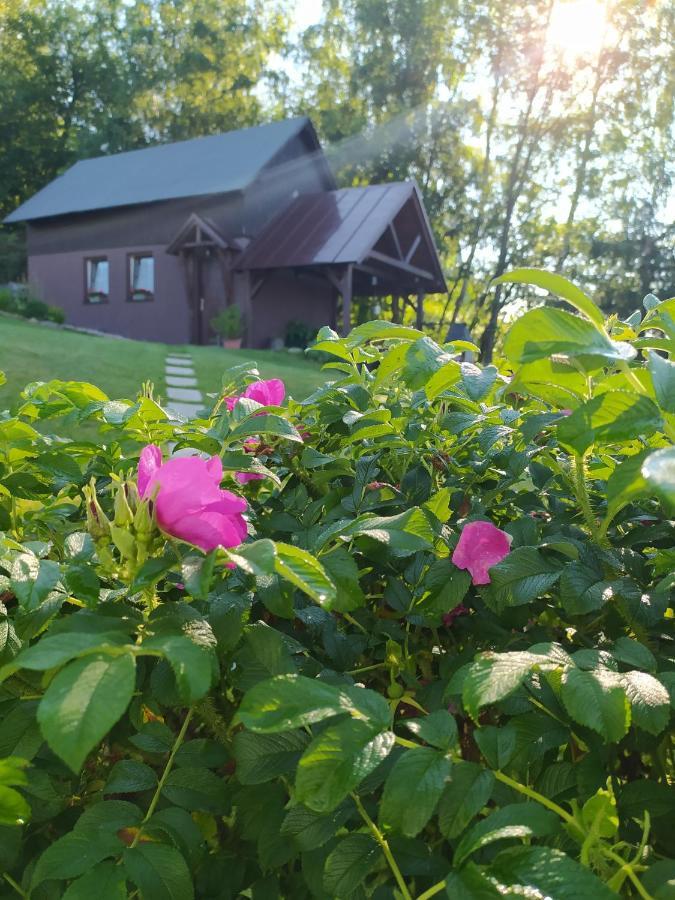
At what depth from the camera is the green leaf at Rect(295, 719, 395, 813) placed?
21.8 inches

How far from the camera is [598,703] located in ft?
1.93

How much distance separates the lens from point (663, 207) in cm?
2775

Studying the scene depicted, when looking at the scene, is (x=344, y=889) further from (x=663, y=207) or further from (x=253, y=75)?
(x=253, y=75)

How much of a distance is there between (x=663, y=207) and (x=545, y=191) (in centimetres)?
433

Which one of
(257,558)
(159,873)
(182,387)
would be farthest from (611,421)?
(182,387)

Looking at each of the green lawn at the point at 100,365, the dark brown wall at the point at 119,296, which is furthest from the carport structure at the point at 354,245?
the green lawn at the point at 100,365

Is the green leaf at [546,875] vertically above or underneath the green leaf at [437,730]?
underneath

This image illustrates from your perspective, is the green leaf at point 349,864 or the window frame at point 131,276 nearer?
the green leaf at point 349,864

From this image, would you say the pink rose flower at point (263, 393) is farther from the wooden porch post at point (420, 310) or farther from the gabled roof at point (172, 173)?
the wooden porch post at point (420, 310)

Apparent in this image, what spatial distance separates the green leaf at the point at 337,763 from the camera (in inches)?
21.8

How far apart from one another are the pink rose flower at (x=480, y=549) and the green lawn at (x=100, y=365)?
5991 millimetres

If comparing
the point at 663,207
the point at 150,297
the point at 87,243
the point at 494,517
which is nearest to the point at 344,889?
the point at 494,517

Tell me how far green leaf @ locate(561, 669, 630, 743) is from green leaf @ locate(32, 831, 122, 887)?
1.31 feet

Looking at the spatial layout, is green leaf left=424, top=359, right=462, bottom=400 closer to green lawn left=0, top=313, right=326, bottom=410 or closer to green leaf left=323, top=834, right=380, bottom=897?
green leaf left=323, top=834, right=380, bottom=897
